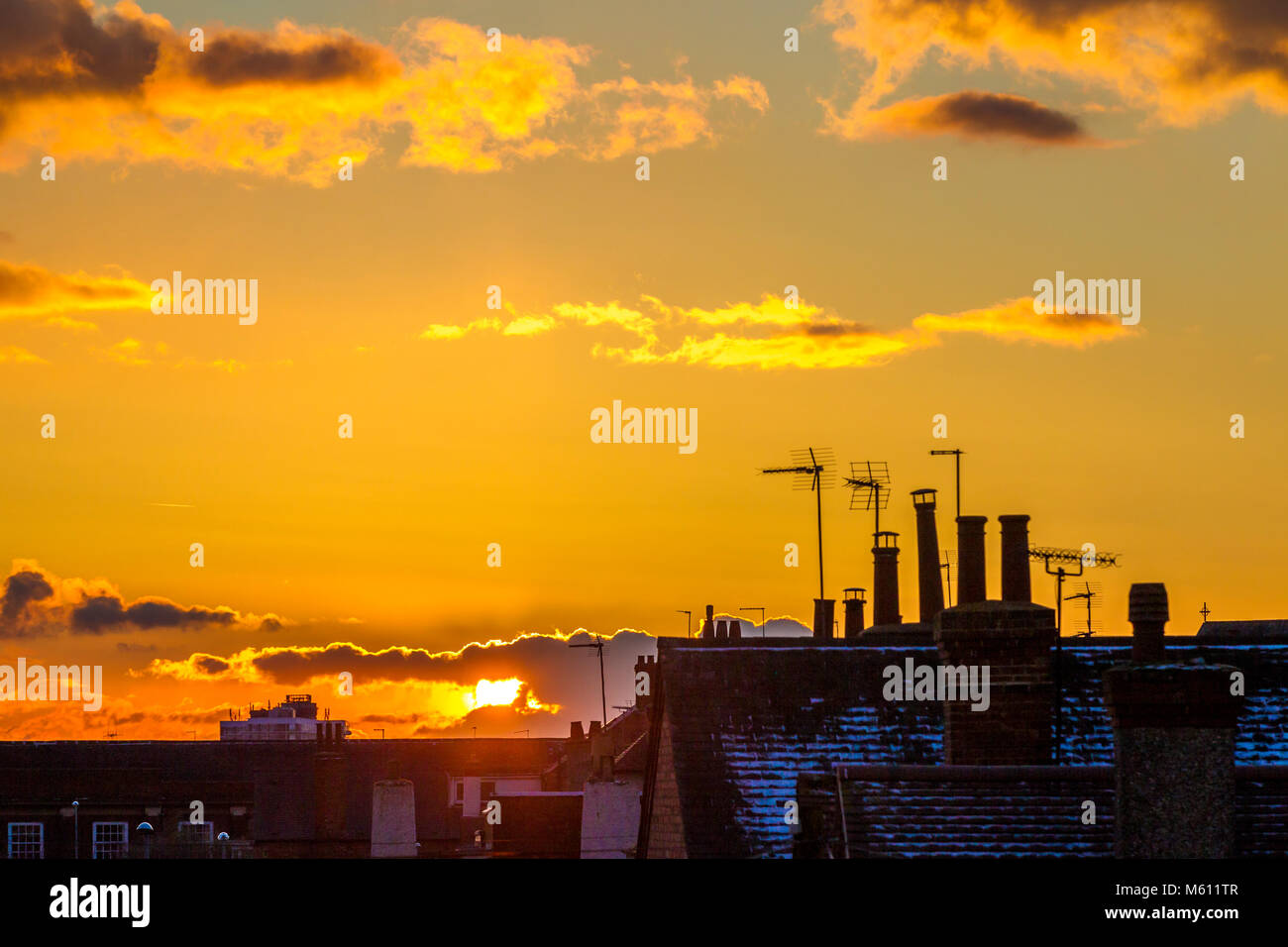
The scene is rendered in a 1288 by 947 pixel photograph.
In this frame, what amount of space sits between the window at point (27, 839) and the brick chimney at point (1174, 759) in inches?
2251

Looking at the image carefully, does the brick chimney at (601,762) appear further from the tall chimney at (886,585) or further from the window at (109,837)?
the window at (109,837)

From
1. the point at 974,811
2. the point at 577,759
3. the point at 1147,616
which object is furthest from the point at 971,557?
the point at 577,759

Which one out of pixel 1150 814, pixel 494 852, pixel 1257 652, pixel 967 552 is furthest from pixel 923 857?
pixel 494 852

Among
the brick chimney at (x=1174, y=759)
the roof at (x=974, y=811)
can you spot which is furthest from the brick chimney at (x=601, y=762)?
the brick chimney at (x=1174, y=759)

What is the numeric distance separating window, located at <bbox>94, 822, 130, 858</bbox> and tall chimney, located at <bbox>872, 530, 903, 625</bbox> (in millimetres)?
35356

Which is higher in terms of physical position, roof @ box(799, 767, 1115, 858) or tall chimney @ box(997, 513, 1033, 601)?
tall chimney @ box(997, 513, 1033, 601)

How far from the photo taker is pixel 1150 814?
18.6 m

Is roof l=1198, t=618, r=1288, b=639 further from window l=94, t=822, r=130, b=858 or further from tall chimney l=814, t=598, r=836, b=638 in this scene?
window l=94, t=822, r=130, b=858

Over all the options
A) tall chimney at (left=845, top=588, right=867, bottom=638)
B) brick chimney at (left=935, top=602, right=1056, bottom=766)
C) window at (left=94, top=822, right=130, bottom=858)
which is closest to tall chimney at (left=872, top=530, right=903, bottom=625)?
tall chimney at (left=845, top=588, right=867, bottom=638)

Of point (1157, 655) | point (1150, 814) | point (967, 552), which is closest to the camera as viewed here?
point (1150, 814)

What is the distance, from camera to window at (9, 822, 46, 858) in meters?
65.9

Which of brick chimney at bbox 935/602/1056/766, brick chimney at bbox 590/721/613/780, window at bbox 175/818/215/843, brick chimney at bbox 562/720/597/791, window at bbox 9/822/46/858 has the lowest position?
window at bbox 9/822/46/858
